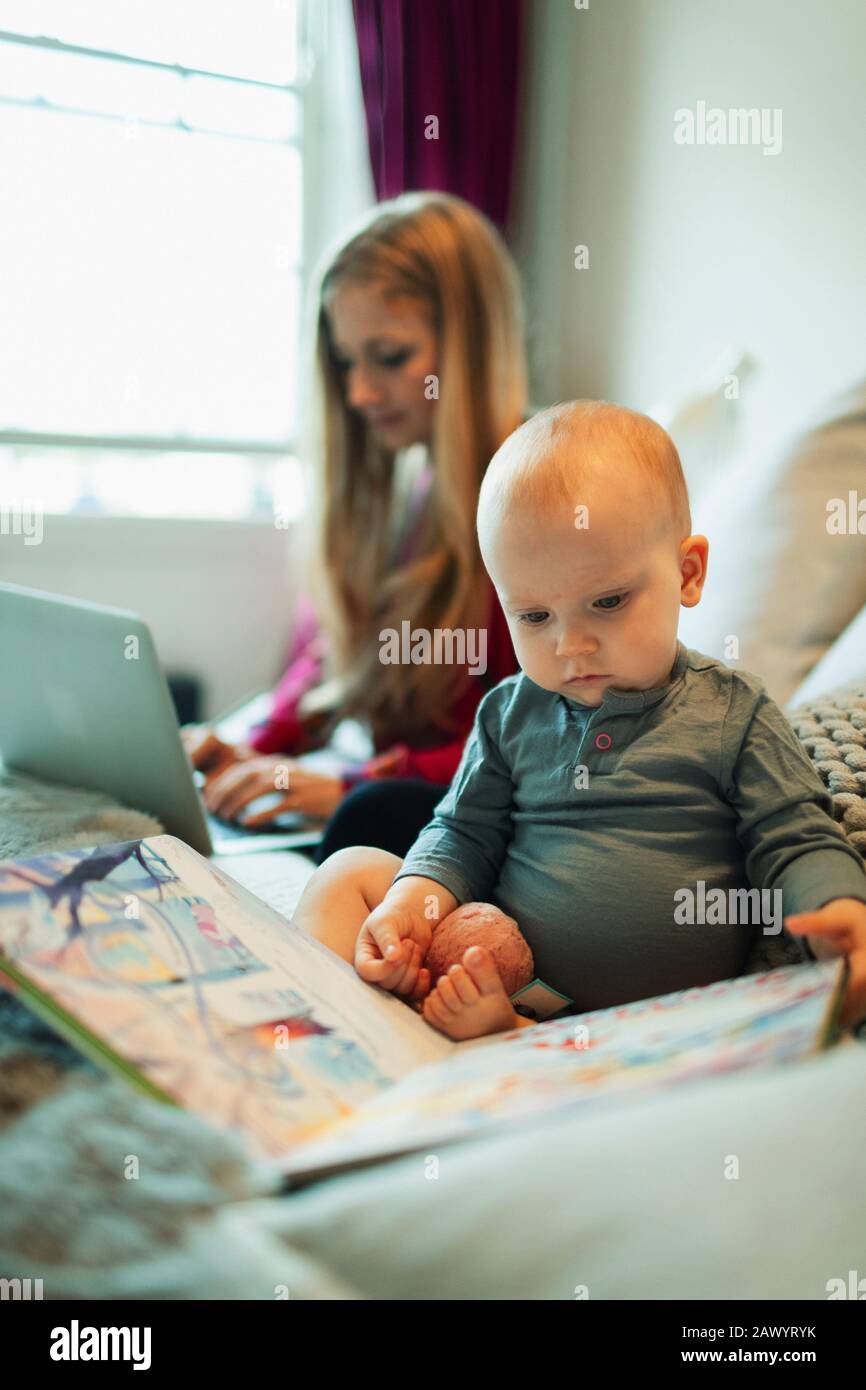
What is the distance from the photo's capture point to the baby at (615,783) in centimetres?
80

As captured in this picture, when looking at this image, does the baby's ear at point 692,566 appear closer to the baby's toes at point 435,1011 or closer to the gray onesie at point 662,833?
the gray onesie at point 662,833

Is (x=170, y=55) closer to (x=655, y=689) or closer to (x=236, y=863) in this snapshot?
(x=236, y=863)

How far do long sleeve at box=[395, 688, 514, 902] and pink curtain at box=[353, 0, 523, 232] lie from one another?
1.88 meters

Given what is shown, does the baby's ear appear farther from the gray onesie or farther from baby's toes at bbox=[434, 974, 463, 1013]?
baby's toes at bbox=[434, 974, 463, 1013]

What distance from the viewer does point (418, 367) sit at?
1.65m

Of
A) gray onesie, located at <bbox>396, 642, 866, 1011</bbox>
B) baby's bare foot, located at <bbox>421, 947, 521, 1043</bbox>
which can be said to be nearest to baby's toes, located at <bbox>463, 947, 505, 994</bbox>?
baby's bare foot, located at <bbox>421, 947, 521, 1043</bbox>

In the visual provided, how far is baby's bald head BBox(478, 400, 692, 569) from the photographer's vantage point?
81cm

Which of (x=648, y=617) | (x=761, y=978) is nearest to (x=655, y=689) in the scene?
(x=648, y=617)

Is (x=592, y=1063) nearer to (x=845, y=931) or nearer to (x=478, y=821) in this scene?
(x=845, y=931)

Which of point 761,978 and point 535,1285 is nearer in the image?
point 535,1285

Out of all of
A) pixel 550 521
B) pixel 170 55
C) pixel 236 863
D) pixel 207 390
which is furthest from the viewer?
pixel 207 390

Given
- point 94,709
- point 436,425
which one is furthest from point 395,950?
point 436,425

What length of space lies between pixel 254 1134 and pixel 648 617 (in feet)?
1.53
